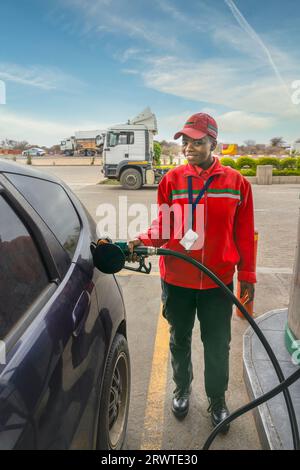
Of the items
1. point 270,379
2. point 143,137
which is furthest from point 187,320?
→ point 143,137

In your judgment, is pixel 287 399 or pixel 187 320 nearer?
pixel 287 399

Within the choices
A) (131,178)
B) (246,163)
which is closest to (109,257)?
(131,178)

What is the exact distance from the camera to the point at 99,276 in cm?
184

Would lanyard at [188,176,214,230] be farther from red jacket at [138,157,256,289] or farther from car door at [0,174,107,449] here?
car door at [0,174,107,449]

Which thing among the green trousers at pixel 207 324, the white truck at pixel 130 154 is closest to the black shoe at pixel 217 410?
the green trousers at pixel 207 324

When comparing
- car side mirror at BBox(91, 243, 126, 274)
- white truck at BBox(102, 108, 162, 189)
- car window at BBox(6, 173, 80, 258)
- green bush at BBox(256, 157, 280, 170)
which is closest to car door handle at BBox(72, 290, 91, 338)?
car side mirror at BBox(91, 243, 126, 274)

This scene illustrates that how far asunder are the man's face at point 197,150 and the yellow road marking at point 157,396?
5.30 feet

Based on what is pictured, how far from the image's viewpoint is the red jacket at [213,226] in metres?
1.85

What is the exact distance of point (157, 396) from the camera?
2395mm

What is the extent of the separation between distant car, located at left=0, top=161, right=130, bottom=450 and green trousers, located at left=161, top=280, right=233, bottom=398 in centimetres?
33

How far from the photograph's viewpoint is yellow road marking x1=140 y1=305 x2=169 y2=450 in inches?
79.7

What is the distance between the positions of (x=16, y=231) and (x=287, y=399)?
1453 millimetres
